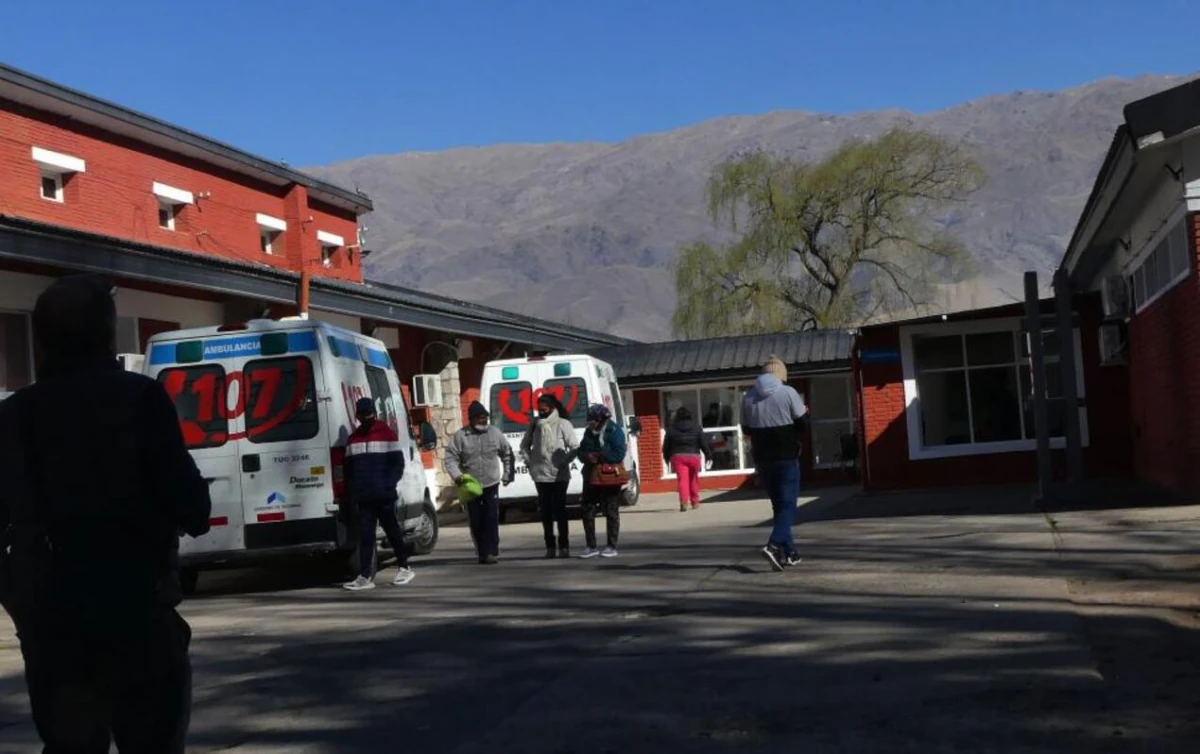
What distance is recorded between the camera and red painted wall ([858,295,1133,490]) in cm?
2362

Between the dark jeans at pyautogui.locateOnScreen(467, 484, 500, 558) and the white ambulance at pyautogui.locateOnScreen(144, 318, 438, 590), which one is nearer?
the white ambulance at pyautogui.locateOnScreen(144, 318, 438, 590)

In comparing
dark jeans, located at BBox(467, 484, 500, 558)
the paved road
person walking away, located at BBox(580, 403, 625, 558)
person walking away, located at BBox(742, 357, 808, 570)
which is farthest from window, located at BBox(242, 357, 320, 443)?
person walking away, located at BBox(742, 357, 808, 570)

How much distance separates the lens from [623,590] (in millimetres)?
11773

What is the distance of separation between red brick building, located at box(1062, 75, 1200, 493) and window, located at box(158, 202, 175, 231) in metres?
15.5

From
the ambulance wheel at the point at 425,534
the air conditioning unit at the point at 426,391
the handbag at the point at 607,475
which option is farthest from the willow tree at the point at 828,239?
the handbag at the point at 607,475

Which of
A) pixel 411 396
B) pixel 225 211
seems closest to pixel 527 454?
pixel 411 396

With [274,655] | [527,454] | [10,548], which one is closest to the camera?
[10,548]

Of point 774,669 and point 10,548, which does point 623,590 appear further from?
point 10,548

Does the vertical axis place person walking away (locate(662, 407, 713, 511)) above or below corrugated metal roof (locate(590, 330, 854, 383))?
below

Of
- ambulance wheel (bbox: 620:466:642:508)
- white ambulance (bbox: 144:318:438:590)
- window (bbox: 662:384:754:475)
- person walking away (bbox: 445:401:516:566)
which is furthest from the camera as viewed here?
window (bbox: 662:384:754:475)

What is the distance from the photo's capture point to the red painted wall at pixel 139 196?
22.6m

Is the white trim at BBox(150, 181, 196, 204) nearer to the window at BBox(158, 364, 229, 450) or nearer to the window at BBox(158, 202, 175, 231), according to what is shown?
the window at BBox(158, 202, 175, 231)

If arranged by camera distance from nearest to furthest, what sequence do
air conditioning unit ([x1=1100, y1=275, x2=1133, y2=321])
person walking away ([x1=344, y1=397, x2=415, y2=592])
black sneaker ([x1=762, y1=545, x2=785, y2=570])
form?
black sneaker ([x1=762, y1=545, x2=785, y2=570]) < person walking away ([x1=344, y1=397, x2=415, y2=592]) < air conditioning unit ([x1=1100, y1=275, x2=1133, y2=321])

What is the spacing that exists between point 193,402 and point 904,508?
380 inches
